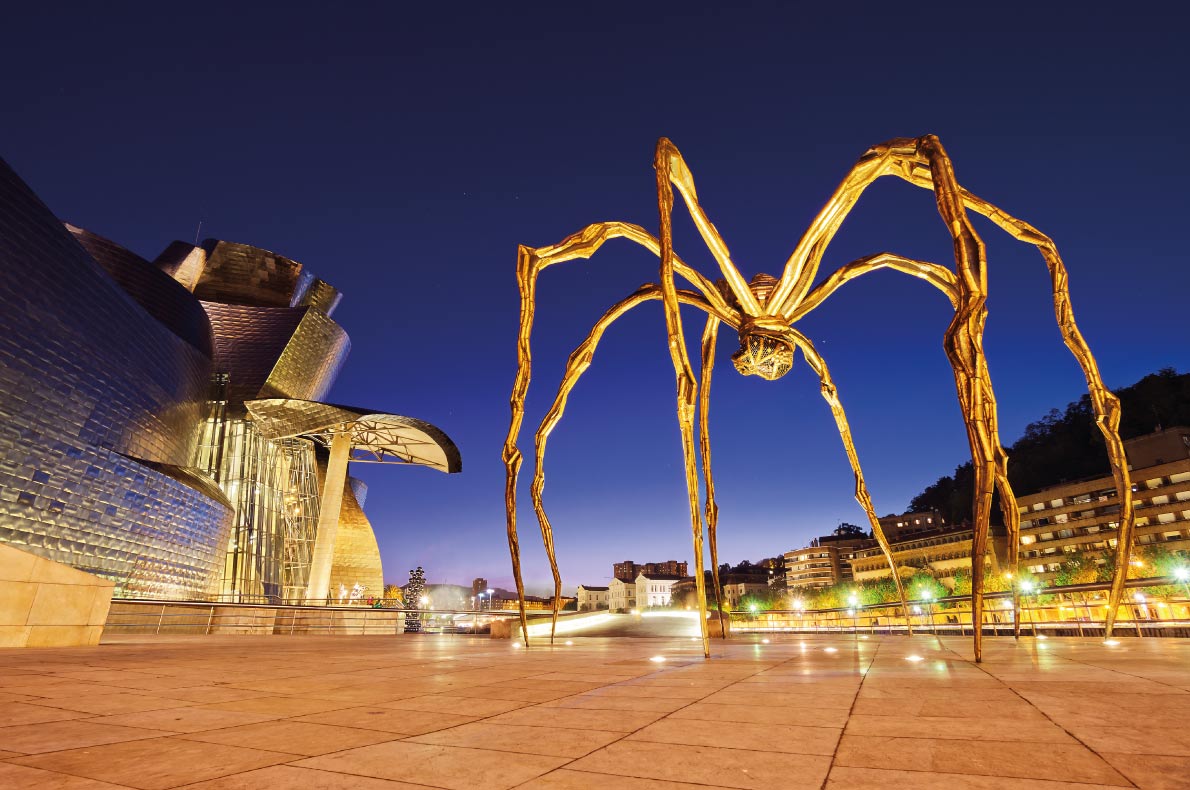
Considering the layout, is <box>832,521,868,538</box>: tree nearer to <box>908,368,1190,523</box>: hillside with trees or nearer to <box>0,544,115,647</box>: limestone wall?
<box>908,368,1190,523</box>: hillside with trees

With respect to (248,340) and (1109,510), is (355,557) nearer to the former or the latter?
(248,340)

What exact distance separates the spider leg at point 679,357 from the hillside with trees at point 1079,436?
6883 centimetres

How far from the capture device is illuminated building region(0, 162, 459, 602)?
2219 cm

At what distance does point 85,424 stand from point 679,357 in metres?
29.5

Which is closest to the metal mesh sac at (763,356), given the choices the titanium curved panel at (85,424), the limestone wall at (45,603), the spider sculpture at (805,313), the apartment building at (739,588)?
the spider sculpture at (805,313)

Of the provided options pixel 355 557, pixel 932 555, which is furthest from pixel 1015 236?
pixel 932 555

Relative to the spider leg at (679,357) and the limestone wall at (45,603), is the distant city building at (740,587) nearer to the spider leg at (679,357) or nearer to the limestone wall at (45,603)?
the limestone wall at (45,603)

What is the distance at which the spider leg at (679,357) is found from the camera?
15.0ft

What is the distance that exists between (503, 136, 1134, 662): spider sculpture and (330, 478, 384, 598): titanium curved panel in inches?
1960

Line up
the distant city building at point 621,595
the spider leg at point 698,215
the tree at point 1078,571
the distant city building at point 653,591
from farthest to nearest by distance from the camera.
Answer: the distant city building at point 621,595 < the distant city building at point 653,591 < the tree at point 1078,571 < the spider leg at point 698,215

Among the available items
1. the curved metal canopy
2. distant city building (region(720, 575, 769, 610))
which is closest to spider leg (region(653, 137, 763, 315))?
the curved metal canopy

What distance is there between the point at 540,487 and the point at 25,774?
191 inches

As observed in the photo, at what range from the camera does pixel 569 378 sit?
6.80 meters

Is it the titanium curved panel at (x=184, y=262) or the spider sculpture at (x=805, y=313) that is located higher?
the titanium curved panel at (x=184, y=262)
